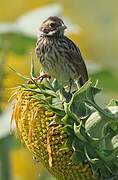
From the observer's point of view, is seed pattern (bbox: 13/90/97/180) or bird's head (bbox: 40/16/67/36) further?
bird's head (bbox: 40/16/67/36)

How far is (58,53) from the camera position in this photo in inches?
176

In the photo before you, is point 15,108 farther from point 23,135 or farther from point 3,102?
point 3,102

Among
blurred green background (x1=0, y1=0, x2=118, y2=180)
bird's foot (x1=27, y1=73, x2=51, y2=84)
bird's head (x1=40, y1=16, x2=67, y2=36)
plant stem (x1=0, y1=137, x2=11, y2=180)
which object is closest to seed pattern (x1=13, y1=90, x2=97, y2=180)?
bird's foot (x1=27, y1=73, x2=51, y2=84)

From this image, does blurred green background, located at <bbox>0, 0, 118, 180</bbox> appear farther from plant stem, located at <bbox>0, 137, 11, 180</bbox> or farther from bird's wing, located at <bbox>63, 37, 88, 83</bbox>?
bird's wing, located at <bbox>63, 37, 88, 83</bbox>

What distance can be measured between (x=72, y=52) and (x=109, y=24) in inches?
276

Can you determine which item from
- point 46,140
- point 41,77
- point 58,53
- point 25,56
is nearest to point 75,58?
point 58,53

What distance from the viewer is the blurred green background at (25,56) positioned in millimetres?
5297

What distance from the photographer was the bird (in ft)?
13.9

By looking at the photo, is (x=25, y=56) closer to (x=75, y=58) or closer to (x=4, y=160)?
(x=4, y=160)

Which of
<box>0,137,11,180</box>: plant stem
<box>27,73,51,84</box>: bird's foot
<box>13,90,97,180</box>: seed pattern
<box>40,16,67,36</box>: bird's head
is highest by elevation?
<box>40,16,67,36</box>: bird's head

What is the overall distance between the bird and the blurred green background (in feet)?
0.51

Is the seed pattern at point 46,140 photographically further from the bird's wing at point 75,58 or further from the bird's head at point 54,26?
the bird's head at point 54,26

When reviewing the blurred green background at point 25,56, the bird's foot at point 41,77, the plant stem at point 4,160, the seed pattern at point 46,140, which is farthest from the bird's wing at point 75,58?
the plant stem at point 4,160

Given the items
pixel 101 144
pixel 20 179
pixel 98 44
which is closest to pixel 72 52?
pixel 101 144
